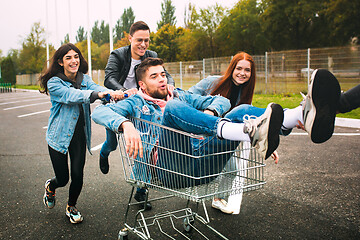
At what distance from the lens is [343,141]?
6.52 meters

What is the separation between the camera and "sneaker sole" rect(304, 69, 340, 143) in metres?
2.12

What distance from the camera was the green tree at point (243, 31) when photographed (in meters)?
41.8

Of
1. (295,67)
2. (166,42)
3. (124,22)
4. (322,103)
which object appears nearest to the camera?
(322,103)

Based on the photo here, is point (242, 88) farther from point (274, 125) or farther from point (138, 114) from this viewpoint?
point (274, 125)

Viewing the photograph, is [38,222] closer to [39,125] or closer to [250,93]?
[250,93]

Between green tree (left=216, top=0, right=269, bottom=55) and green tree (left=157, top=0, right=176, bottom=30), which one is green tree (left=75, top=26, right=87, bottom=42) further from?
green tree (left=216, top=0, right=269, bottom=55)

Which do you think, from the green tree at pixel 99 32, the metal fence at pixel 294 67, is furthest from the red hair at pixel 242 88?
the green tree at pixel 99 32

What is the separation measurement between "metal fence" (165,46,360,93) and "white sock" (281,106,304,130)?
12.2m

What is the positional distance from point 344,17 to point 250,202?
28315 millimetres

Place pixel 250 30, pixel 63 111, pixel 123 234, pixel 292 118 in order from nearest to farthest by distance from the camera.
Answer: pixel 292 118
pixel 123 234
pixel 63 111
pixel 250 30

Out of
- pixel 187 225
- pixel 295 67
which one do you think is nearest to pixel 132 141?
pixel 187 225

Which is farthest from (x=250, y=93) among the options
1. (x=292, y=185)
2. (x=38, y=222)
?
(x=38, y=222)

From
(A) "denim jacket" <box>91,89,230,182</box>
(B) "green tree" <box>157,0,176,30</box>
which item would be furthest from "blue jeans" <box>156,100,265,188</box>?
(B) "green tree" <box>157,0,176,30</box>

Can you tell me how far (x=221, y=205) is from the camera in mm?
3682
